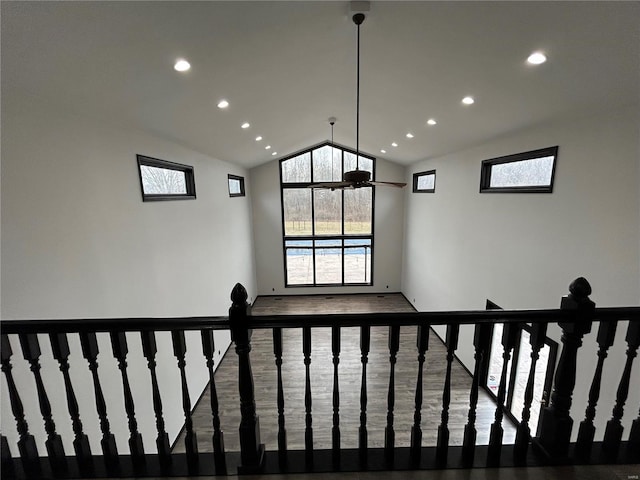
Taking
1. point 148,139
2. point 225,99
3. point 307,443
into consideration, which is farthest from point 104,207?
point 307,443

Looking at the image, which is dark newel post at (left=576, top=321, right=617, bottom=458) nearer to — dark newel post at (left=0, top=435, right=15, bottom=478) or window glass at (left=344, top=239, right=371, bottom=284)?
dark newel post at (left=0, top=435, right=15, bottom=478)

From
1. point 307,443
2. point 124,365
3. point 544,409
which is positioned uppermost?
point 124,365

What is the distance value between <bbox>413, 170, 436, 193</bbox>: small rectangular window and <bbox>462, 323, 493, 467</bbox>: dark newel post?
615 centimetres

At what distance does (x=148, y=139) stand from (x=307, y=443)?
12.2 feet

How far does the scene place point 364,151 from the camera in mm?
8375

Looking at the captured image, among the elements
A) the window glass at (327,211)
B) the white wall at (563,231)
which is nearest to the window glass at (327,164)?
the window glass at (327,211)

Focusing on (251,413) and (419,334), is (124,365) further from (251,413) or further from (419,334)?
(419,334)

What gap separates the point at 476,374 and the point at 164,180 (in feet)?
13.9

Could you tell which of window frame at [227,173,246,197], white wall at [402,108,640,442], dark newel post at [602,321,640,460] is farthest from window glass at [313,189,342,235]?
dark newel post at [602,321,640,460]

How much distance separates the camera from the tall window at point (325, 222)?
8797 mm

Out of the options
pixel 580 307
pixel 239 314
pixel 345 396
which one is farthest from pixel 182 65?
pixel 345 396

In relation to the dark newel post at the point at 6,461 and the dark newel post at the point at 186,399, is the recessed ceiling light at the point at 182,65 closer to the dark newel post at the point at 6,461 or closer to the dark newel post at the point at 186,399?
the dark newel post at the point at 186,399

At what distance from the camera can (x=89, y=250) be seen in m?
2.61

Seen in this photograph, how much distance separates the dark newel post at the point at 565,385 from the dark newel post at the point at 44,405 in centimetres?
228
